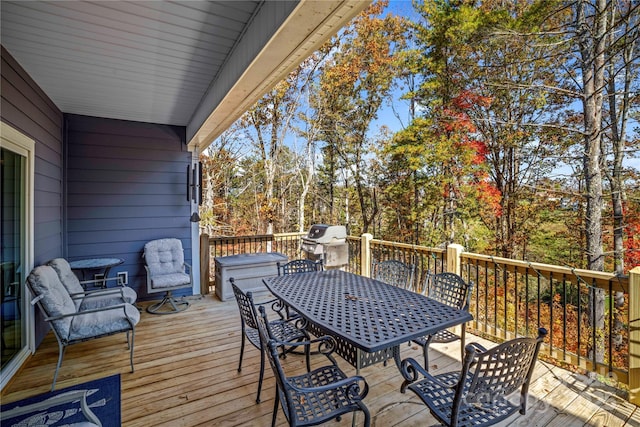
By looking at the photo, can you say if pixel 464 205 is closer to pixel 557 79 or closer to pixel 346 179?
pixel 557 79

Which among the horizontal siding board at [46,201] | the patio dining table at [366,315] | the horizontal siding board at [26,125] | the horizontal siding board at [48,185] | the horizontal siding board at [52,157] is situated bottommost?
the patio dining table at [366,315]

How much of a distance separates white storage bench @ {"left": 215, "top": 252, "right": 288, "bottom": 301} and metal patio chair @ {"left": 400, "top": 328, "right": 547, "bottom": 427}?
3445 mm

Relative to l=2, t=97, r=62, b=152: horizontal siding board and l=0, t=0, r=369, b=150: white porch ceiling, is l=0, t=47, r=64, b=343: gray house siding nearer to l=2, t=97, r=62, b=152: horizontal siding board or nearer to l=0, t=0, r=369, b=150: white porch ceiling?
l=2, t=97, r=62, b=152: horizontal siding board

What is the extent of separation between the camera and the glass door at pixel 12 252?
2459 mm

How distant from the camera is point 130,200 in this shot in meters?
4.51

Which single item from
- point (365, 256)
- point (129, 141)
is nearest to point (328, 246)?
point (365, 256)

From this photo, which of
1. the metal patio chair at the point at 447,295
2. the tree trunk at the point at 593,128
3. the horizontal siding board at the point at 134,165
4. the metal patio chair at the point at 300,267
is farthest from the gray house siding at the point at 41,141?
the tree trunk at the point at 593,128

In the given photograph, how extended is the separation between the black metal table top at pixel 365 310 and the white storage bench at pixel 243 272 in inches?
73.8

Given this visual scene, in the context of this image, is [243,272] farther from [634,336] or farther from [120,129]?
[634,336]

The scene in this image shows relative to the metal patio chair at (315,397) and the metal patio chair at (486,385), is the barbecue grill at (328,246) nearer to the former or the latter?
the metal patio chair at (315,397)

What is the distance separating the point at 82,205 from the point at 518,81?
929cm

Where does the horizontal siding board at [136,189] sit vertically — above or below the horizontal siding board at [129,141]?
below

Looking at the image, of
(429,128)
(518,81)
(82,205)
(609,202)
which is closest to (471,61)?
(518,81)

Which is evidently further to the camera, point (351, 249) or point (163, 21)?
point (351, 249)
